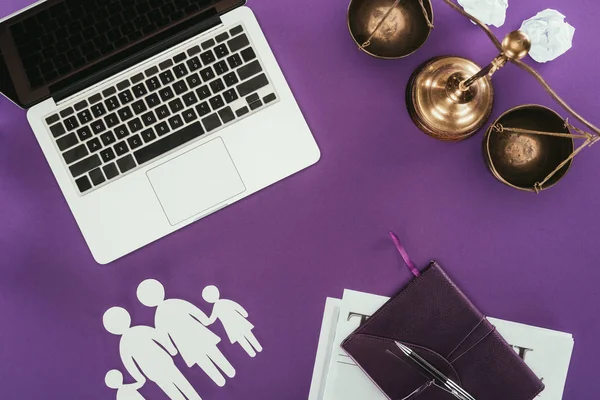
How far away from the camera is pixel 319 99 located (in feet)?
2.89

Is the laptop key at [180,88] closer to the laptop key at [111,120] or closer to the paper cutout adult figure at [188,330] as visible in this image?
the laptop key at [111,120]

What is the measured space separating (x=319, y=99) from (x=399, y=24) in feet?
0.58

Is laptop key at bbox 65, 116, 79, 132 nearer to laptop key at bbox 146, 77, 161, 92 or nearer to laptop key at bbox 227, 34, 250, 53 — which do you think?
laptop key at bbox 146, 77, 161, 92

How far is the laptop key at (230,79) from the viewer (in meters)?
0.84

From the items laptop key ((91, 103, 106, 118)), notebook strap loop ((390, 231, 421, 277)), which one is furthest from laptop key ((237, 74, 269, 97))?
notebook strap loop ((390, 231, 421, 277))

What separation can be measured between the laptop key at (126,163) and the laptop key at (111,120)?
0.19 feet

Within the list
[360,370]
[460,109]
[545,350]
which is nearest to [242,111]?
[460,109]

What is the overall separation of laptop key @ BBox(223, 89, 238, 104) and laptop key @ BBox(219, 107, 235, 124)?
0.01m

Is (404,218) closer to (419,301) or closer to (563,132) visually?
(419,301)

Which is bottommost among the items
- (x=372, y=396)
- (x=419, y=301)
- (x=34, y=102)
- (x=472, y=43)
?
(x=372, y=396)

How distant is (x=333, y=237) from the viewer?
2.86 feet

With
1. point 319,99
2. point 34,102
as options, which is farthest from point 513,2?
point 34,102

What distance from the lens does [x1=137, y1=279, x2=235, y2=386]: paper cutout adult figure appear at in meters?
0.87

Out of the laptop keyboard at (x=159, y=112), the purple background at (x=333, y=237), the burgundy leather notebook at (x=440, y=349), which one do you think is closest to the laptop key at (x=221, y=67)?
the laptop keyboard at (x=159, y=112)
